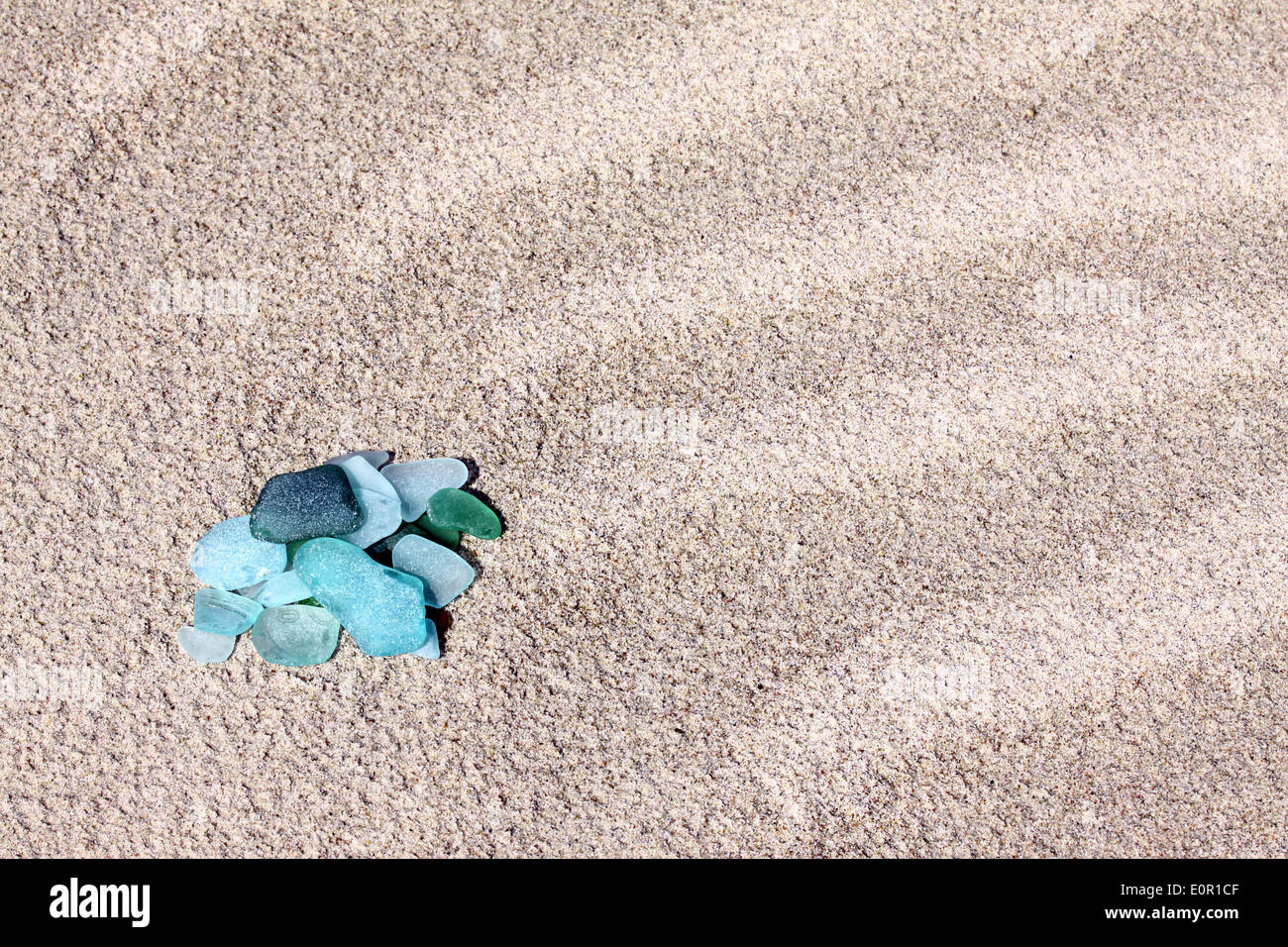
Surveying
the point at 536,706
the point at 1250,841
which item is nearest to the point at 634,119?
the point at 536,706

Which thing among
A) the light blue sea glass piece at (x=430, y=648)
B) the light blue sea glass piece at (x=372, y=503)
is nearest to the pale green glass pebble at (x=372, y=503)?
the light blue sea glass piece at (x=372, y=503)

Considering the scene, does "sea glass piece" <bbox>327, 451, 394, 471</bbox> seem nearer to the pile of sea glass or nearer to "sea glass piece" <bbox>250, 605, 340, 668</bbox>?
the pile of sea glass

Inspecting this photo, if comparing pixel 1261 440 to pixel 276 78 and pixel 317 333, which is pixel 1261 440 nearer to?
pixel 317 333

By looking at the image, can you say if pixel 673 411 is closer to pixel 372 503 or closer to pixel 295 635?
pixel 372 503

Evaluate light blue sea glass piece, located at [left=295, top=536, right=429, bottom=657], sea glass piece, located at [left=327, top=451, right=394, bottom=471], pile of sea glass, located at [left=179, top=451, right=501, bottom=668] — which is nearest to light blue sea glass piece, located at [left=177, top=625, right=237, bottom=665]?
pile of sea glass, located at [left=179, top=451, right=501, bottom=668]

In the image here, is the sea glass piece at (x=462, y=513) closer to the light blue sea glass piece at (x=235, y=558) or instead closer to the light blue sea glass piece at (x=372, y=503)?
the light blue sea glass piece at (x=372, y=503)

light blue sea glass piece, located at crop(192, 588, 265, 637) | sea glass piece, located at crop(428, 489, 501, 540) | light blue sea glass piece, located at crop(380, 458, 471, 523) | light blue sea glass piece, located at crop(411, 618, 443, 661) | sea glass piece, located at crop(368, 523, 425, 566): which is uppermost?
light blue sea glass piece, located at crop(380, 458, 471, 523)
